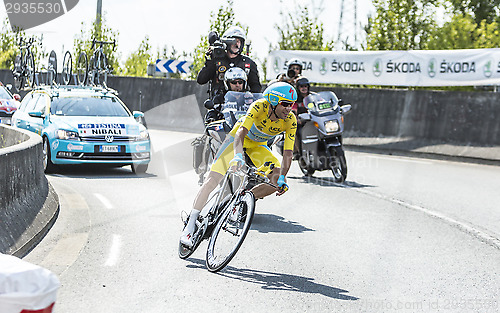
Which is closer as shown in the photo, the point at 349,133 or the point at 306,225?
the point at 306,225

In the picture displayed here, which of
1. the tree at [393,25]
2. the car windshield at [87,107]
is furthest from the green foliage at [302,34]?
the car windshield at [87,107]

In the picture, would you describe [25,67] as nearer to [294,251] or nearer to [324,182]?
[324,182]

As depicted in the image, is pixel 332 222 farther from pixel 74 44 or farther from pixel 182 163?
pixel 74 44

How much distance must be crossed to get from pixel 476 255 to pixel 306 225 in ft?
7.13

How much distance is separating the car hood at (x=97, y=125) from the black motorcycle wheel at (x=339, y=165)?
11.4 feet

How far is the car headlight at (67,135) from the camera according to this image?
45.9ft

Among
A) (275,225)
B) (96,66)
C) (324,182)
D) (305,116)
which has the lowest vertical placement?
(324,182)

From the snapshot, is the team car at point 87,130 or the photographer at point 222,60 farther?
the team car at point 87,130

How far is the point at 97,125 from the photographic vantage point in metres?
14.3

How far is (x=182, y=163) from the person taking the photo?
1702cm

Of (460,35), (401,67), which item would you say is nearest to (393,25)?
(460,35)

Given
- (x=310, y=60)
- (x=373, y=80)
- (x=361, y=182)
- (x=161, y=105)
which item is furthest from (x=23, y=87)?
(x=361, y=182)

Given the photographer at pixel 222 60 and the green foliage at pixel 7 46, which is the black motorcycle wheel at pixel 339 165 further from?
the green foliage at pixel 7 46

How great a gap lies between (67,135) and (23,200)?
594 cm
